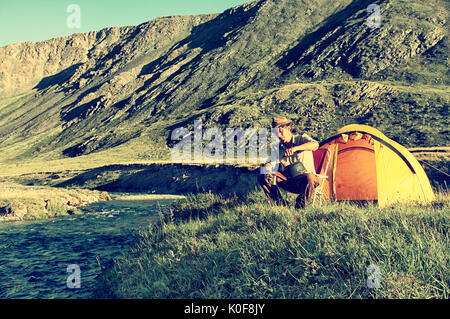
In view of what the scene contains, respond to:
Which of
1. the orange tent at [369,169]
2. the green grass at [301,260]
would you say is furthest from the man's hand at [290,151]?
the orange tent at [369,169]

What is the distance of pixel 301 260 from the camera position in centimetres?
461

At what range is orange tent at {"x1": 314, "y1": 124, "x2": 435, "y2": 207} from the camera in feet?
30.1

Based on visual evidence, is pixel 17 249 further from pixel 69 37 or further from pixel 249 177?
pixel 69 37

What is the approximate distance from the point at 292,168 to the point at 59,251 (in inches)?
278

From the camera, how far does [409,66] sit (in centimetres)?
5725

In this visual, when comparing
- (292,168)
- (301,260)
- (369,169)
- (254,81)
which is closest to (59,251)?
(292,168)

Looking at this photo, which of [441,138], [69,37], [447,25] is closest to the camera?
[441,138]

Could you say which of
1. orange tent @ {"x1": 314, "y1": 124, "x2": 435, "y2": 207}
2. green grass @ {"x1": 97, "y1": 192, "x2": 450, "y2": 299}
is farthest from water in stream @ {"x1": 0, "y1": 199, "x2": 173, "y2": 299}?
orange tent @ {"x1": 314, "y1": 124, "x2": 435, "y2": 207}

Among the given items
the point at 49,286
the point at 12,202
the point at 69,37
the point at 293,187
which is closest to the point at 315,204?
the point at 293,187

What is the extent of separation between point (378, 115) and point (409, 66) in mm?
17429

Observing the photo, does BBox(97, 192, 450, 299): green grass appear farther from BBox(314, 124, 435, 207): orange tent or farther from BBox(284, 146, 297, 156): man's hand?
BBox(314, 124, 435, 207): orange tent

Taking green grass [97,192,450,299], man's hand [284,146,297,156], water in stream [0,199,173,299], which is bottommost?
water in stream [0,199,173,299]

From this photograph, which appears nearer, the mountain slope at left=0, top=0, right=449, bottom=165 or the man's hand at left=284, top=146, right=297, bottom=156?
the man's hand at left=284, top=146, right=297, bottom=156

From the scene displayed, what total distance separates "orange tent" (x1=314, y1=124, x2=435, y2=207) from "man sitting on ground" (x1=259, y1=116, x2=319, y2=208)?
186 cm
